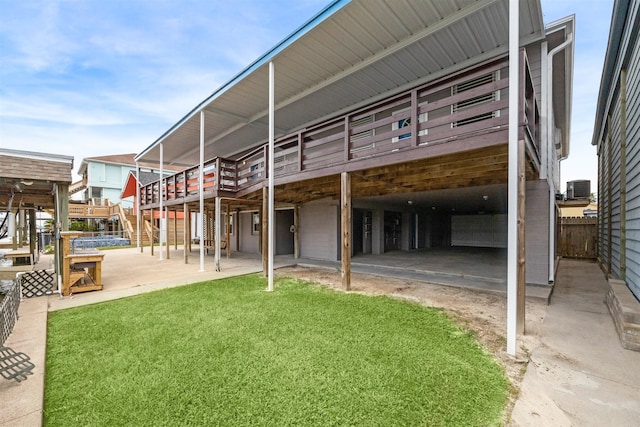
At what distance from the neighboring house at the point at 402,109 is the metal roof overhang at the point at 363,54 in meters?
0.03

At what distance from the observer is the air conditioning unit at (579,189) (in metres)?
11.8

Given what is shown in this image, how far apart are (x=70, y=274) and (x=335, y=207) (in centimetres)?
783

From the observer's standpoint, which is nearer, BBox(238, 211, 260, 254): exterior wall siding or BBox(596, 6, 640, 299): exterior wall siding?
BBox(596, 6, 640, 299): exterior wall siding

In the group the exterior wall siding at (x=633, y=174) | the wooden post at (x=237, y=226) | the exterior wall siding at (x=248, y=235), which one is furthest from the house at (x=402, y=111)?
the exterior wall siding at (x=248, y=235)

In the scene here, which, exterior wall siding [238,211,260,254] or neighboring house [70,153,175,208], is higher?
neighboring house [70,153,175,208]

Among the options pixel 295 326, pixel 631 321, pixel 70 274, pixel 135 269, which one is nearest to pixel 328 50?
pixel 295 326

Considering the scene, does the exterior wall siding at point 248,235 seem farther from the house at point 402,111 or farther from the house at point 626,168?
the house at point 626,168

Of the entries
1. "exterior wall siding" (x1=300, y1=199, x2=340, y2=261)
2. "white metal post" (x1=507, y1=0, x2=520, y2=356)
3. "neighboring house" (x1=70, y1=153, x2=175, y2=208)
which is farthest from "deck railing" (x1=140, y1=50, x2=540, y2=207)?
"neighboring house" (x1=70, y1=153, x2=175, y2=208)

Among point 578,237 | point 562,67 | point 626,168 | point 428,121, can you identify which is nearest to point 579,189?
point 578,237

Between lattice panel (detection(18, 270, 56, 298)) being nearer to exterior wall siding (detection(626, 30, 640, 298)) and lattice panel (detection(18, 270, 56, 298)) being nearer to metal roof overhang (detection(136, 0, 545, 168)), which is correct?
metal roof overhang (detection(136, 0, 545, 168))

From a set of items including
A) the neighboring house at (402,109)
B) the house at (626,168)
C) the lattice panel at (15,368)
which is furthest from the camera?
the neighboring house at (402,109)

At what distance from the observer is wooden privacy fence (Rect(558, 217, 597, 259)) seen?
37.8 ft

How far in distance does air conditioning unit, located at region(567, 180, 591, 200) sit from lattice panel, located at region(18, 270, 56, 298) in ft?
58.1

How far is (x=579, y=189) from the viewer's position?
12000 millimetres
